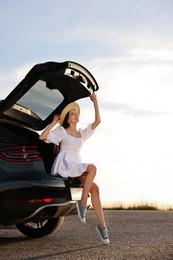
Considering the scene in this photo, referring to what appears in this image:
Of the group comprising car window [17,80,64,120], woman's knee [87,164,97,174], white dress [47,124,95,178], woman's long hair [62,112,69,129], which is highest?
car window [17,80,64,120]

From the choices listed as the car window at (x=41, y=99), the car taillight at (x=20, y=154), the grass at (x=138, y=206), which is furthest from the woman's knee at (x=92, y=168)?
the grass at (x=138, y=206)

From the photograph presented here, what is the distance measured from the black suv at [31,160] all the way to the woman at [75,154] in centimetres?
12

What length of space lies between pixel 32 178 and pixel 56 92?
4.58 ft

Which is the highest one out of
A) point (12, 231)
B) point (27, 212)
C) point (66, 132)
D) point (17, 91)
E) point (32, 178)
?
Answer: point (17, 91)

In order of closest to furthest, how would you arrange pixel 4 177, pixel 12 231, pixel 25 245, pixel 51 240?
1. pixel 4 177
2. pixel 25 245
3. pixel 51 240
4. pixel 12 231

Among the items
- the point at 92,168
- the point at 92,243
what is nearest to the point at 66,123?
the point at 92,168

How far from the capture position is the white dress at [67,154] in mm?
6289

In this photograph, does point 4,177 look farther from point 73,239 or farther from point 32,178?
point 73,239

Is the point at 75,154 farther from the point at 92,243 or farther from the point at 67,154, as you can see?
the point at 92,243

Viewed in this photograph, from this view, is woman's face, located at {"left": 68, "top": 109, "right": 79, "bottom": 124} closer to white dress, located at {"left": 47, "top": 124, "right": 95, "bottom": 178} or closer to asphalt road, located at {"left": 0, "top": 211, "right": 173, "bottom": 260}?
white dress, located at {"left": 47, "top": 124, "right": 95, "bottom": 178}

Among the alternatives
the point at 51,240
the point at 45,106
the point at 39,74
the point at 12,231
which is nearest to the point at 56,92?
the point at 45,106

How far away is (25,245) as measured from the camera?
6551mm

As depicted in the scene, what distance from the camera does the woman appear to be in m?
6.29

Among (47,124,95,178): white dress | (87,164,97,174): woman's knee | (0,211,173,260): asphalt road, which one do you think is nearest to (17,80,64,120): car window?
(47,124,95,178): white dress
